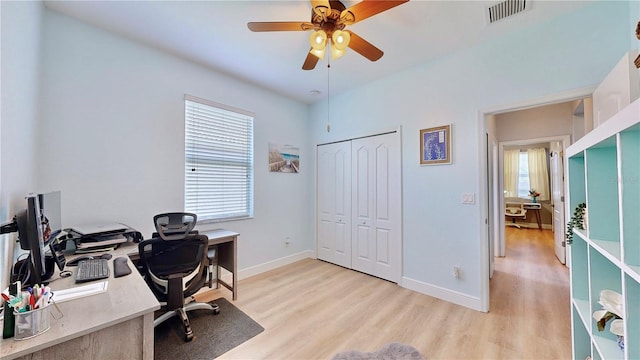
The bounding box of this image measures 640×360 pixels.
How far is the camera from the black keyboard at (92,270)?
1.33 metres

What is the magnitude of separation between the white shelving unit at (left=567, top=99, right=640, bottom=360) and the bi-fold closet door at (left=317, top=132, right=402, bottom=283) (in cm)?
179

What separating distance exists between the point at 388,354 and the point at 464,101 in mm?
2503

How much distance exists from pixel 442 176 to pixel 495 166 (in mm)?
2064

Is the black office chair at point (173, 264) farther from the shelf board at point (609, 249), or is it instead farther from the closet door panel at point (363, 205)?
the shelf board at point (609, 249)

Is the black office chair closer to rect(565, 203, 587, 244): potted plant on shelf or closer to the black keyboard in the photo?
the black keyboard

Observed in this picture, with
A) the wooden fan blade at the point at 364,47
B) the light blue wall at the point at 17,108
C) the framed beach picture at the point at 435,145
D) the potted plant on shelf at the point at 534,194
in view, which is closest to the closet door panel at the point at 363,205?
the framed beach picture at the point at 435,145

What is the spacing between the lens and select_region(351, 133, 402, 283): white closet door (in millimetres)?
3100

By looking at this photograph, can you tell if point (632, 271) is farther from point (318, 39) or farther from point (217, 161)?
point (217, 161)

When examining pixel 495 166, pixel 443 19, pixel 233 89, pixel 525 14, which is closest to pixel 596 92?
pixel 525 14

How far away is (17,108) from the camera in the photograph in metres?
1.37

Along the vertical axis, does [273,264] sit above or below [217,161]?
below

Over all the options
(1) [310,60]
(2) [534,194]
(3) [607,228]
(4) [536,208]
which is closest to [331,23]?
(1) [310,60]

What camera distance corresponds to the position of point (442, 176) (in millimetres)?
2688

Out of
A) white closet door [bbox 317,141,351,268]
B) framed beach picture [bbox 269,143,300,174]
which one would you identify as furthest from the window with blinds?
white closet door [bbox 317,141,351,268]
